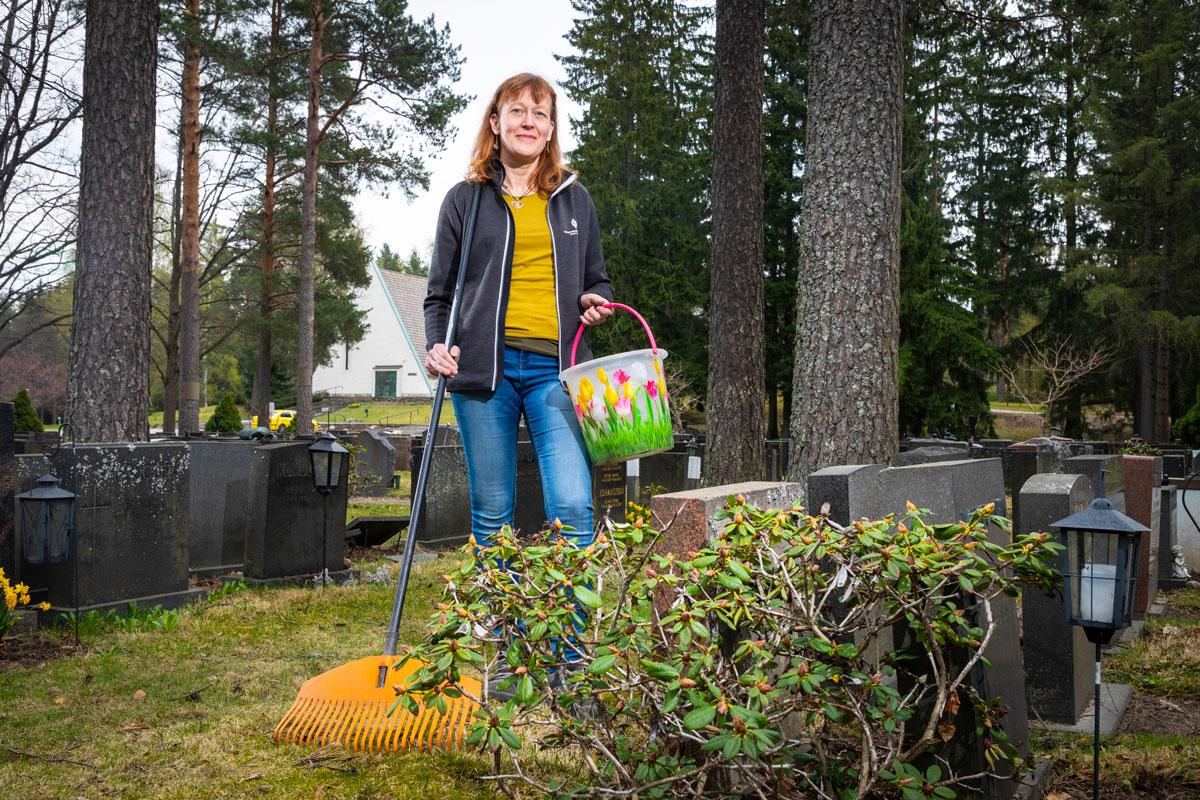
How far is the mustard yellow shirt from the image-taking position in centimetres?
323

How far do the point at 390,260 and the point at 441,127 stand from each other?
77895mm

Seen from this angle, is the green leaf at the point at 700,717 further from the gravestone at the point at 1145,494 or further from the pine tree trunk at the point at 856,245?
the gravestone at the point at 1145,494

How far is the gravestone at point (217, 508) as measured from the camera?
7.75m

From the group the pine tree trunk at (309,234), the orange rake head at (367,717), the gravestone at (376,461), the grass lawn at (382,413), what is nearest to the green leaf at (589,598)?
the orange rake head at (367,717)

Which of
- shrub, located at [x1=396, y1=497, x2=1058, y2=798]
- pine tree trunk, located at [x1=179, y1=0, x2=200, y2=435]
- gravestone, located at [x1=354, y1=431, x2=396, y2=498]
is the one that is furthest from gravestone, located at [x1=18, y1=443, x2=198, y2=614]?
pine tree trunk, located at [x1=179, y1=0, x2=200, y2=435]

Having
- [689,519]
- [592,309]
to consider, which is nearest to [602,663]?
[689,519]

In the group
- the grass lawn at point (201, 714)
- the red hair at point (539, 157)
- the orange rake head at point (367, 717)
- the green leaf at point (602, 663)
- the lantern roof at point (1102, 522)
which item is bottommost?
the grass lawn at point (201, 714)

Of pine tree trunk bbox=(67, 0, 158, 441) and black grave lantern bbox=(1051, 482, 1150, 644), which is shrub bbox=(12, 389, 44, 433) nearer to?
pine tree trunk bbox=(67, 0, 158, 441)

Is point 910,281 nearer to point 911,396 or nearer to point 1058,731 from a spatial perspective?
point 911,396

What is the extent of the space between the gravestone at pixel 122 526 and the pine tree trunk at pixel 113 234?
2.21ft

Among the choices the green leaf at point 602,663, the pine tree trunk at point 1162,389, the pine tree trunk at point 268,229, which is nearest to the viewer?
the green leaf at point 602,663

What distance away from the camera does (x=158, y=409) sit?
47562 millimetres

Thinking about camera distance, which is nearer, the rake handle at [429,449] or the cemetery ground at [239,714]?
the cemetery ground at [239,714]

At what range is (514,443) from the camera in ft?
10.9
